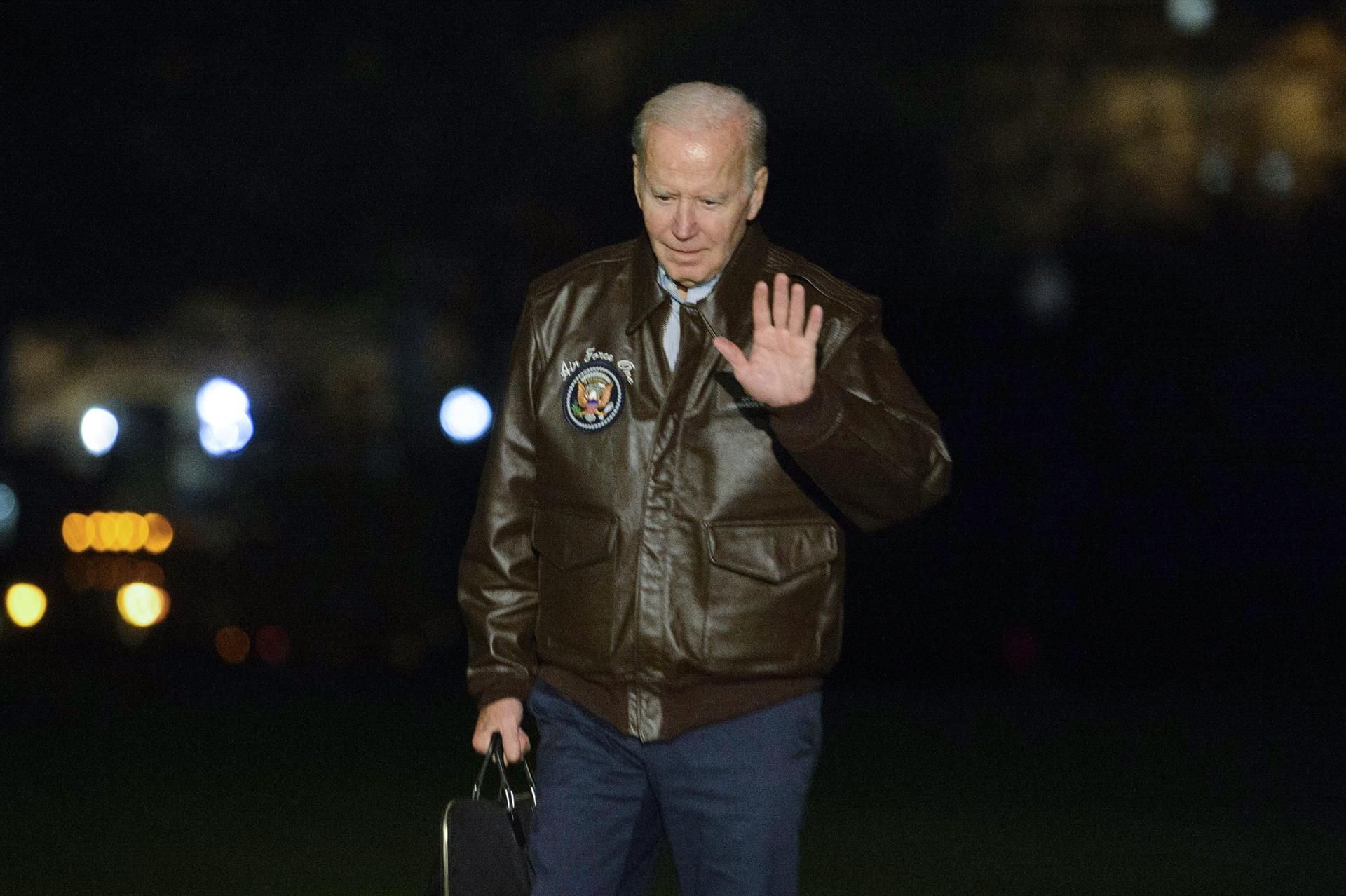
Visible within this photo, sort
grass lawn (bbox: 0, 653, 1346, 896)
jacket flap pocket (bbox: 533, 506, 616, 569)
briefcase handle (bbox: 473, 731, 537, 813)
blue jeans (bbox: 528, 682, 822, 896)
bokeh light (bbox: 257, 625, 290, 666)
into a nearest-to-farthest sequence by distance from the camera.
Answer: blue jeans (bbox: 528, 682, 822, 896)
jacket flap pocket (bbox: 533, 506, 616, 569)
briefcase handle (bbox: 473, 731, 537, 813)
grass lawn (bbox: 0, 653, 1346, 896)
bokeh light (bbox: 257, 625, 290, 666)

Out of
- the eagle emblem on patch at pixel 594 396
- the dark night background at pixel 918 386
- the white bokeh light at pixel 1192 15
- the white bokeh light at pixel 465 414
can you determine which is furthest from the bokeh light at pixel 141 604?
the white bokeh light at pixel 1192 15

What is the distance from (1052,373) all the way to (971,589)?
7.06 ft

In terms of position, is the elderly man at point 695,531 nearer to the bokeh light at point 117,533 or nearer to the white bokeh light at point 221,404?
the bokeh light at point 117,533

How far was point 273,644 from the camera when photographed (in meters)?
15.6

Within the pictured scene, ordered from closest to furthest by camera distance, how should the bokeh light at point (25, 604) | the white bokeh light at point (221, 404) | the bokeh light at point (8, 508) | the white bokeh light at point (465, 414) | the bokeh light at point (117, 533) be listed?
the bokeh light at point (25, 604)
the bokeh light at point (117, 533)
the bokeh light at point (8, 508)
the white bokeh light at point (465, 414)
the white bokeh light at point (221, 404)

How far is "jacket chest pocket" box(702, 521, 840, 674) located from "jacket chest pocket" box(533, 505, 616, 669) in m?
0.19

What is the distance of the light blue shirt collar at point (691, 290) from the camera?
3.62 meters

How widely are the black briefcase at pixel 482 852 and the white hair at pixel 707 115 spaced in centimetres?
117

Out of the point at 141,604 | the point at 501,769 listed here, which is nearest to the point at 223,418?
the point at 141,604

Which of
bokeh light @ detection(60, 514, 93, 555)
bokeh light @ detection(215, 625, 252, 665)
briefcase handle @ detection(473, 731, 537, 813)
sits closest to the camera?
briefcase handle @ detection(473, 731, 537, 813)

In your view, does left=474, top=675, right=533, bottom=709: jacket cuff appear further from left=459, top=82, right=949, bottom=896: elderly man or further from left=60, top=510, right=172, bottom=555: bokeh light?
left=60, top=510, right=172, bottom=555: bokeh light

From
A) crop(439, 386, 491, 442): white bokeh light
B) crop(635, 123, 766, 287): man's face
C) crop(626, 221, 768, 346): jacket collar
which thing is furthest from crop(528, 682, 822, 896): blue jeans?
crop(439, 386, 491, 442): white bokeh light

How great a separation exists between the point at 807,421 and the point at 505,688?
904 millimetres

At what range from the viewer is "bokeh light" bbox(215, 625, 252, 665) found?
15.1 m
